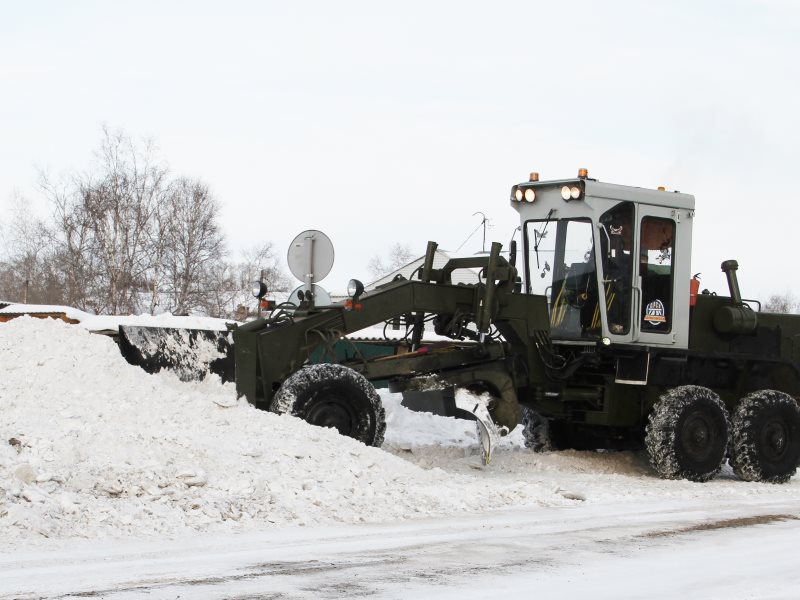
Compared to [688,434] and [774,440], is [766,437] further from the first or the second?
[688,434]

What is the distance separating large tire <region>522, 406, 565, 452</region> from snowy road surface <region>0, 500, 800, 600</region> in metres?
5.30

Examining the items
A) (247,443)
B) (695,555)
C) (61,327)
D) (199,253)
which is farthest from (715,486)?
(199,253)

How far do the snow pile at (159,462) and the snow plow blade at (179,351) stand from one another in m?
0.15

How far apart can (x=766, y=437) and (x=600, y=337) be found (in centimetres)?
237

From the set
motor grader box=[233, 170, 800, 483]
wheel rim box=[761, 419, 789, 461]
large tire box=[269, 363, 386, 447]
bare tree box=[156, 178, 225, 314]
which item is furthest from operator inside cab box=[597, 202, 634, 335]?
bare tree box=[156, 178, 225, 314]

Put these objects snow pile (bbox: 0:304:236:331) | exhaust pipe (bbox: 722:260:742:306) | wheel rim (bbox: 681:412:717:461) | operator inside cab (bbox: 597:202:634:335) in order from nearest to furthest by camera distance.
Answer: snow pile (bbox: 0:304:236:331)
wheel rim (bbox: 681:412:717:461)
operator inside cab (bbox: 597:202:634:335)
exhaust pipe (bbox: 722:260:742:306)

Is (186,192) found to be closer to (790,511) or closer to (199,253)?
(199,253)

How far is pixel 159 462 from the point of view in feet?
26.8

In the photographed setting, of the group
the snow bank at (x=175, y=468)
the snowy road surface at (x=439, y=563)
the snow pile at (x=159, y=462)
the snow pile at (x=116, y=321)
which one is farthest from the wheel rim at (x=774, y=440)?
the snow pile at (x=116, y=321)

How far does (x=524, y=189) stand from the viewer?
1257 centimetres

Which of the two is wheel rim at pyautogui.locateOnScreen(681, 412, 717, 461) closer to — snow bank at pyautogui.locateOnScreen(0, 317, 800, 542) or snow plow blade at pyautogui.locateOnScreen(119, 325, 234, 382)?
snow bank at pyautogui.locateOnScreen(0, 317, 800, 542)

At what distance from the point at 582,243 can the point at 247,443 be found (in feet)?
16.7

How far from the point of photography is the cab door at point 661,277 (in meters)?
12.4

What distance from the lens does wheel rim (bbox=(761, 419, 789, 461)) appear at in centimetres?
1266
